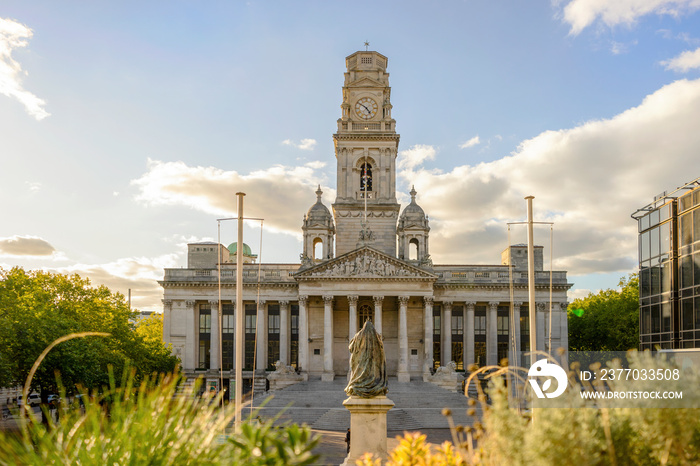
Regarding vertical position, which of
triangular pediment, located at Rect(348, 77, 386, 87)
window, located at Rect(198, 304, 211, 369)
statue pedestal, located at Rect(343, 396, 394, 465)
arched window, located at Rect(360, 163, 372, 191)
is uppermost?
triangular pediment, located at Rect(348, 77, 386, 87)

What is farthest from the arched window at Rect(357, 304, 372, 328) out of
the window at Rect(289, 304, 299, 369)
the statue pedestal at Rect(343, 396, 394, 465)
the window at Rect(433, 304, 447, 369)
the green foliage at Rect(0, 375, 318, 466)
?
the green foliage at Rect(0, 375, 318, 466)

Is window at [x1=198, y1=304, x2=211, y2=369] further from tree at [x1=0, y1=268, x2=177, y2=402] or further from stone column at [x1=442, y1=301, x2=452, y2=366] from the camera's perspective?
stone column at [x1=442, y1=301, x2=452, y2=366]

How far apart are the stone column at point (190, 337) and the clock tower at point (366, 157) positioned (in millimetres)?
19260

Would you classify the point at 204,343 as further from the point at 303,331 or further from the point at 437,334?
the point at 437,334

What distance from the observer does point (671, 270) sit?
47.7 meters

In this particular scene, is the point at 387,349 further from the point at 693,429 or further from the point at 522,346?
the point at 693,429

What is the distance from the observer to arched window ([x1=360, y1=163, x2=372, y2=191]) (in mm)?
81125

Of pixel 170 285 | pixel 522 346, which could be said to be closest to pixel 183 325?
pixel 170 285

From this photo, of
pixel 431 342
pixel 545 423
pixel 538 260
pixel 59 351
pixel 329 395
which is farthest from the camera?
pixel 538 260

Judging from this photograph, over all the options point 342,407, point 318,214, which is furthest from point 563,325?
point 342,407

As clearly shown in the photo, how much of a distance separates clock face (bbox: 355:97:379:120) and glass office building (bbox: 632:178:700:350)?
123 feet

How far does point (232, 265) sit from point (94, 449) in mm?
74094

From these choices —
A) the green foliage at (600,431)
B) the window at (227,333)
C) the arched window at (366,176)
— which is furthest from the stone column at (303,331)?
the green foliage at (600,431)

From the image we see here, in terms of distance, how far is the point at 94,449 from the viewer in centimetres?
664
